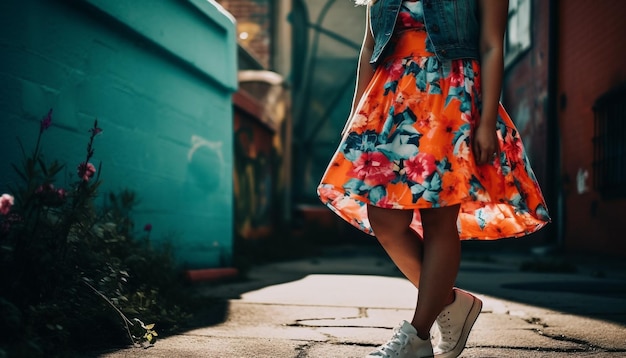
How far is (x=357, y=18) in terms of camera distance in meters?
15.2

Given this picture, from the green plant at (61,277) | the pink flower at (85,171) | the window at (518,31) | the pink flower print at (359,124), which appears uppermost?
the window at (518,31)

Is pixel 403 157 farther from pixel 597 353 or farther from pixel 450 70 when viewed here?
pixel 597 353

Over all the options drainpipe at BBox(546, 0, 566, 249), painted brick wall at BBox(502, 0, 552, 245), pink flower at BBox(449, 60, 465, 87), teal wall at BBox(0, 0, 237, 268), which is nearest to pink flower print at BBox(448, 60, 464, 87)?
pink flower at BBox(449, 60, 465, 87)

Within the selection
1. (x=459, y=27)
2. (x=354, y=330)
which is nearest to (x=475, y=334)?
(x=354, y=330)

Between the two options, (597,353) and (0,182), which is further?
(0,182)

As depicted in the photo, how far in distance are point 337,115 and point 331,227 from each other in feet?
12.1

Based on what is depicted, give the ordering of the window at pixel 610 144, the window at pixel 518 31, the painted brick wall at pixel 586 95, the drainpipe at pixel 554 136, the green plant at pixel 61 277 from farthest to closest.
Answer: the window at pixel 518 31
the drainpipe at pixel 554 136
the painted brick wall at pixel 586 95
the window at pixel 610 144
the green plant at pixel 61 277

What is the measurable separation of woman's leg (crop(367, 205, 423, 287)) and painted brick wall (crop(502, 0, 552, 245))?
8.00 metres

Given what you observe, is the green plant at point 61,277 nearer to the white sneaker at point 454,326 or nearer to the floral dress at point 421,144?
the floral dress at point 421,144

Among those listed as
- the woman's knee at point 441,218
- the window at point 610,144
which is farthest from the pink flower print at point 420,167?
the window at point 610,144

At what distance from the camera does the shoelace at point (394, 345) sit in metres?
2.13

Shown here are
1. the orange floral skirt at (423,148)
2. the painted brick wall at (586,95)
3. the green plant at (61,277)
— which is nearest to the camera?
the green plant at (61,277)

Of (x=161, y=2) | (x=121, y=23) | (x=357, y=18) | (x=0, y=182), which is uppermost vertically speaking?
(x=357, y=18)

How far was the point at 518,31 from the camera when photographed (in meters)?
11.5
